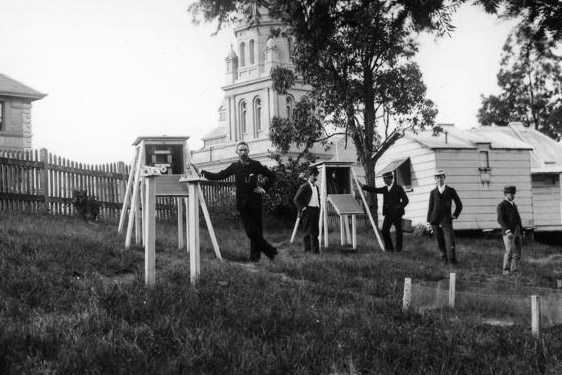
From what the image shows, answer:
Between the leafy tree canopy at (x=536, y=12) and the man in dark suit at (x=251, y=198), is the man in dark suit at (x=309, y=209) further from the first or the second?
the leafy tree canopy at (x=536, y=12)

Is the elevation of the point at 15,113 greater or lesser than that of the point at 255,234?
greater

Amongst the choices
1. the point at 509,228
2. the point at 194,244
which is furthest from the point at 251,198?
the point at 509,228

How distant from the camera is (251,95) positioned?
59.5 m

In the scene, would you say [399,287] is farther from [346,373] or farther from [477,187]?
[477,187]

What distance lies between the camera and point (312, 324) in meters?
7.52

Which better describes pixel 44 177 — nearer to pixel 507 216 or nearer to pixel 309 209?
pixel 309 209

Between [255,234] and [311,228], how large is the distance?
3615mm

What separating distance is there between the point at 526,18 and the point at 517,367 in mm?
6849

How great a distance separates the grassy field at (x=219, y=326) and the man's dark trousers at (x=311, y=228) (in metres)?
4.80

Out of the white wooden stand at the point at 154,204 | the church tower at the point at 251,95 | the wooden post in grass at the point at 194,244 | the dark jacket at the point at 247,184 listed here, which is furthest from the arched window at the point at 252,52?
the wooden post in grass at the point at 194,244

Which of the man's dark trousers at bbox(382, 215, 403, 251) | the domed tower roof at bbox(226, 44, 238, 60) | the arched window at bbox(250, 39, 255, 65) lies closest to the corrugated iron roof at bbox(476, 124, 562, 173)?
the man's dark trousers at bbox(382, 215, 403, 251)

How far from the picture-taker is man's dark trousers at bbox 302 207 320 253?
15805 millimetres

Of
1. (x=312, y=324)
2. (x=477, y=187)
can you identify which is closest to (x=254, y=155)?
(x=477, y=187)

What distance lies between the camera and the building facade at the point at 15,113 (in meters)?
43.6
